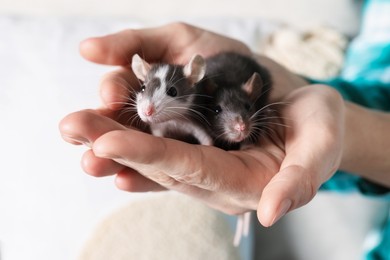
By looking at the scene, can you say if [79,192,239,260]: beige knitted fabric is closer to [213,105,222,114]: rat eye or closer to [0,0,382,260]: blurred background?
[0,0,382,260]: blurred background

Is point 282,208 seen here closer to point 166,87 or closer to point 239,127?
point 239,127

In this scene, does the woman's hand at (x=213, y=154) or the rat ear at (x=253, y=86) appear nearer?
the woman's hand at (x=213, y=154)

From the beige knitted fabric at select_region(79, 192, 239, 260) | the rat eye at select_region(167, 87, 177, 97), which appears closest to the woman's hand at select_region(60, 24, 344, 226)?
the rat eye at select_region(167, 87, 177, 97)

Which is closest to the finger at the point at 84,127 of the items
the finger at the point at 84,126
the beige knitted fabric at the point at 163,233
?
the finger at the point at 84,126

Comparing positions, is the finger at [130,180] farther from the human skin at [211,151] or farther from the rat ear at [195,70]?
the rat ear at [195,70]

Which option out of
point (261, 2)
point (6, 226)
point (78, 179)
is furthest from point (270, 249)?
point (261, 2)

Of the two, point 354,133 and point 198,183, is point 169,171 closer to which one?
point 198,183
